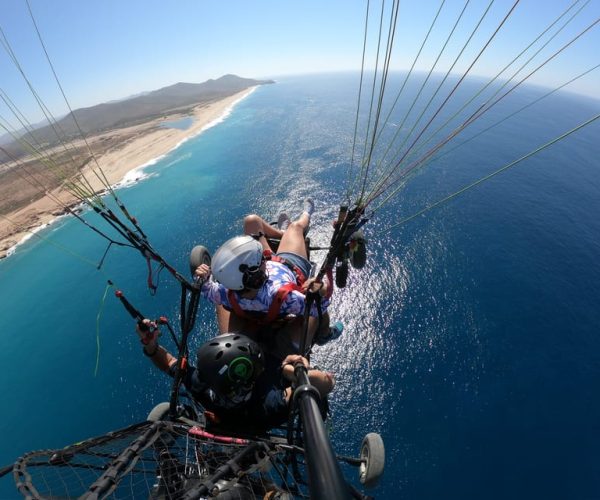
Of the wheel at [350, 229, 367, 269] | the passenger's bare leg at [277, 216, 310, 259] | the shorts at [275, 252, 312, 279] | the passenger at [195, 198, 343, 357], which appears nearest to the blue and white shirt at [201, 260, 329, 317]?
the passenger at [195, 198, 343, 357]

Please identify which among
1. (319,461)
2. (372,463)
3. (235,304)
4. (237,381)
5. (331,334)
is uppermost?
(319,461)

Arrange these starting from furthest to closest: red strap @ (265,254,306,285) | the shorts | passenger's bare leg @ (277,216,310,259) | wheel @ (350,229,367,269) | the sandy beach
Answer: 1. the sandy beach
2. wheel @ (350,229,367,269)
3. passenger's bare leg @ (277,216,310,259)
4. the shorts
5. red strap @ (265,254,306,285)

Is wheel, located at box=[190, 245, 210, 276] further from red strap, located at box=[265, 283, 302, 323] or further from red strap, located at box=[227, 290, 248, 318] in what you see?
red strap, located at box=[265, 283, 302, 323]

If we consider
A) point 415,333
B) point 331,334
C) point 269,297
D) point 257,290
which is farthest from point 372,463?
point 415,333

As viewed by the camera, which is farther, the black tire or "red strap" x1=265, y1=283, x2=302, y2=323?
the black tire

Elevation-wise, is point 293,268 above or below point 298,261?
above

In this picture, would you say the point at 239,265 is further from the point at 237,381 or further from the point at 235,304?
the point at 237,381
